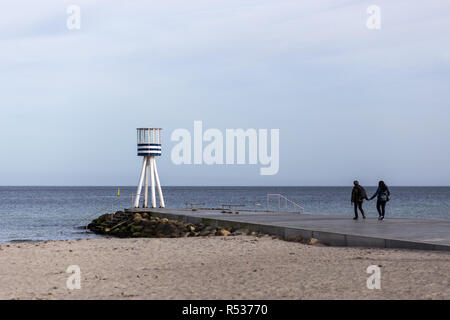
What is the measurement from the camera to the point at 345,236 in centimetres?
1692

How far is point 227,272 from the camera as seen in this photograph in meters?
12.2

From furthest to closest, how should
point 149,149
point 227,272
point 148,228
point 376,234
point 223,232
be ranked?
point 149,149 < point 148,228 < point 223,232 < point 376,234 < point 227,272

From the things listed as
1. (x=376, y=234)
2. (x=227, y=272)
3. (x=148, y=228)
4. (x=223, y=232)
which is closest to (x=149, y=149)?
(x=148, y=228)

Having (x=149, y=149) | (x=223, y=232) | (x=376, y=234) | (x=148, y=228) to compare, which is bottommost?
(x=148, y=228)

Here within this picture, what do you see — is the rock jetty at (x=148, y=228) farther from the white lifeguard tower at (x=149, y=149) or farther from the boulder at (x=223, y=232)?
the white lifeguard tower at (x=149, y=149)

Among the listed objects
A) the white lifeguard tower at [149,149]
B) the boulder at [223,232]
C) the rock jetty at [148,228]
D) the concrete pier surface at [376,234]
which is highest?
the white lifeguard tower at [149,149]

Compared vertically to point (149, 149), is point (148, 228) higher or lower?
lower

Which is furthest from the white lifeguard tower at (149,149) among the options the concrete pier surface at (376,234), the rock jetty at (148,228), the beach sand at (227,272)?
the beach sand at (227,272)

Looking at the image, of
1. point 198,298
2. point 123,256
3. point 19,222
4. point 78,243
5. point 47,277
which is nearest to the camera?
point 198,298

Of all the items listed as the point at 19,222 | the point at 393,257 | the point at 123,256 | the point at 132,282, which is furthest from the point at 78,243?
the point at 19,222

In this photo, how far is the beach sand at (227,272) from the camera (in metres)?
9.79

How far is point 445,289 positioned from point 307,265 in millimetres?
3789

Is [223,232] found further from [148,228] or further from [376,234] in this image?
[148,228]
